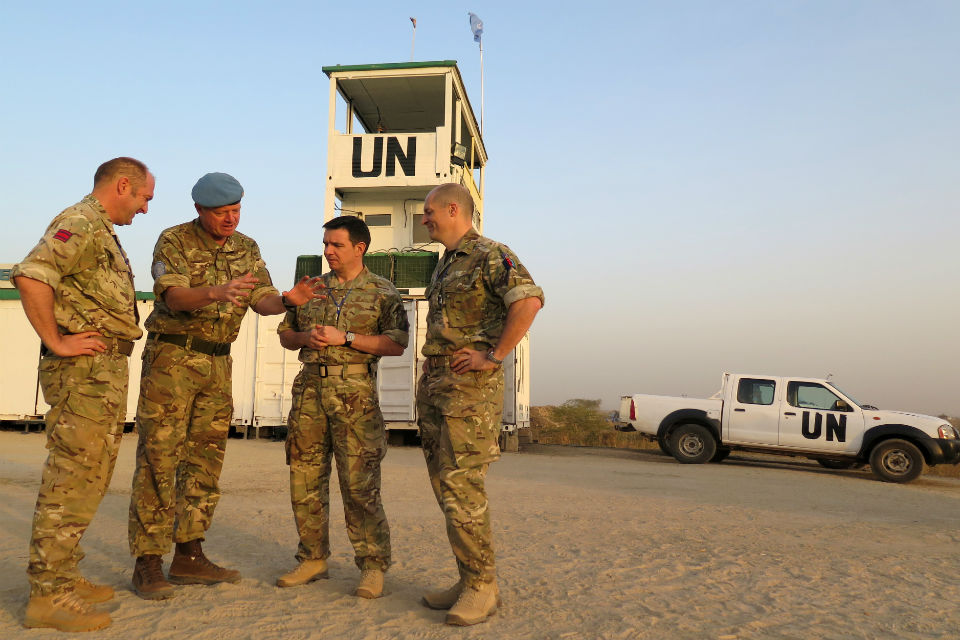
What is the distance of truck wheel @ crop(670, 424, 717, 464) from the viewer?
13156 mm

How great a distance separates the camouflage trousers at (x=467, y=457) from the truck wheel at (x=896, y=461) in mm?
10761

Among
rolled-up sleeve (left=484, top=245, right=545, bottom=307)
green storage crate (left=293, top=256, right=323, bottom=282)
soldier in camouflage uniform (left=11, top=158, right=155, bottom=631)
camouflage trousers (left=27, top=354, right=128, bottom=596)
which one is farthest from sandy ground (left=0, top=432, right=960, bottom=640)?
green storage crate (left=293, top=256, right=323, bottom=282)

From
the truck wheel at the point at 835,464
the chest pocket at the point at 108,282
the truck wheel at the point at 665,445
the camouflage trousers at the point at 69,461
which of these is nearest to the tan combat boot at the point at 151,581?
the camouflage trousers at the point at 69,461

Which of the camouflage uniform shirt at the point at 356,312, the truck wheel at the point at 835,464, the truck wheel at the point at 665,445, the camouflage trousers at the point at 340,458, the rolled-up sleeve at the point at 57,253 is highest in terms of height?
the rolled-up sleeve at the point at 57,253

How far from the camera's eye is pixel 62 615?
116 inches

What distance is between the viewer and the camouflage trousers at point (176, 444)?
3.53 metres

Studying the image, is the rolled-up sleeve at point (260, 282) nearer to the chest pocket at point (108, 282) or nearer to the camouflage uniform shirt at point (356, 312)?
the camouflage uniform shirt at point (356, 312)

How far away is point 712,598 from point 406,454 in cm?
989

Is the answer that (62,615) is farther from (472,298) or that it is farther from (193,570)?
(472,298)

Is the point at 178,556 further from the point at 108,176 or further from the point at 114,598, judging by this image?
the point at 108,176

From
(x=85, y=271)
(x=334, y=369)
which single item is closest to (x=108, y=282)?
(x=85, y=271)

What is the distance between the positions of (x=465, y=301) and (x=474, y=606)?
4.60 ft

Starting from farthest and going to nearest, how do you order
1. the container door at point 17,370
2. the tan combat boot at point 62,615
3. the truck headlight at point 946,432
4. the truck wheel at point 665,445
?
the container door at point 17,370 < the truck wheel at point 665,445 < the truck headlight at point 946,432 < the tan combat boot at point 62,615

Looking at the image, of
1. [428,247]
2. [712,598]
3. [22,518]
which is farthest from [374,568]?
[428,247]
